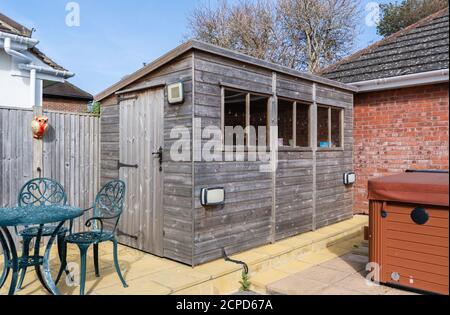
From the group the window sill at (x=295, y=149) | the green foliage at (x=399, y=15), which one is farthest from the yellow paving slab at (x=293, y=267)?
the green foliage at (x=399, y=15)

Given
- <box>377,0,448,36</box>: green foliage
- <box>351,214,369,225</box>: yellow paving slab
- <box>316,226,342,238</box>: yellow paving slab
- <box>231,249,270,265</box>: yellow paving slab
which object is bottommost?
<box>231,249,270,265</box>: yellow paving slab

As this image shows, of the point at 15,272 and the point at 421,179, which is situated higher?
the point at 421,179

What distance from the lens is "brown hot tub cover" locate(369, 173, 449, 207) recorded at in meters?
3.08

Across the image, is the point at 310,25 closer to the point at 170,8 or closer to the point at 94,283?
the point at 170,8

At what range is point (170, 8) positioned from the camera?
693 centimetres

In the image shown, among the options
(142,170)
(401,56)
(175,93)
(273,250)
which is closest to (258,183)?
(273,250)

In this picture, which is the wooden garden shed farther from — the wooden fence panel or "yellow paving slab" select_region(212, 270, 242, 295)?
"yellow paving slab" select_region(212, 270, 242, 295)

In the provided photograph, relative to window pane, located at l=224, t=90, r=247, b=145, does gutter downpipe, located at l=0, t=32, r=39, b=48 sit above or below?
above

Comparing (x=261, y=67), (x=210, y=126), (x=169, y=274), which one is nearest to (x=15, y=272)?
(x=169, y=274)

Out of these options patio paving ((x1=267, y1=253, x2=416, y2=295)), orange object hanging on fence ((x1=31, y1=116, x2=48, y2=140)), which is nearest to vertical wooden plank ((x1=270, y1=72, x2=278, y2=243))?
patio paving ((x1=267, y1=253, x2=416, y2=295))

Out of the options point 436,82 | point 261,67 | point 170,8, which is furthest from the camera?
point 170,8

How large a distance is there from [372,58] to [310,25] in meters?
9.15

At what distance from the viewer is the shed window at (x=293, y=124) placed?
517cm

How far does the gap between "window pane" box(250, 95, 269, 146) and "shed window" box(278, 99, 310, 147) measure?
32 centimetres
